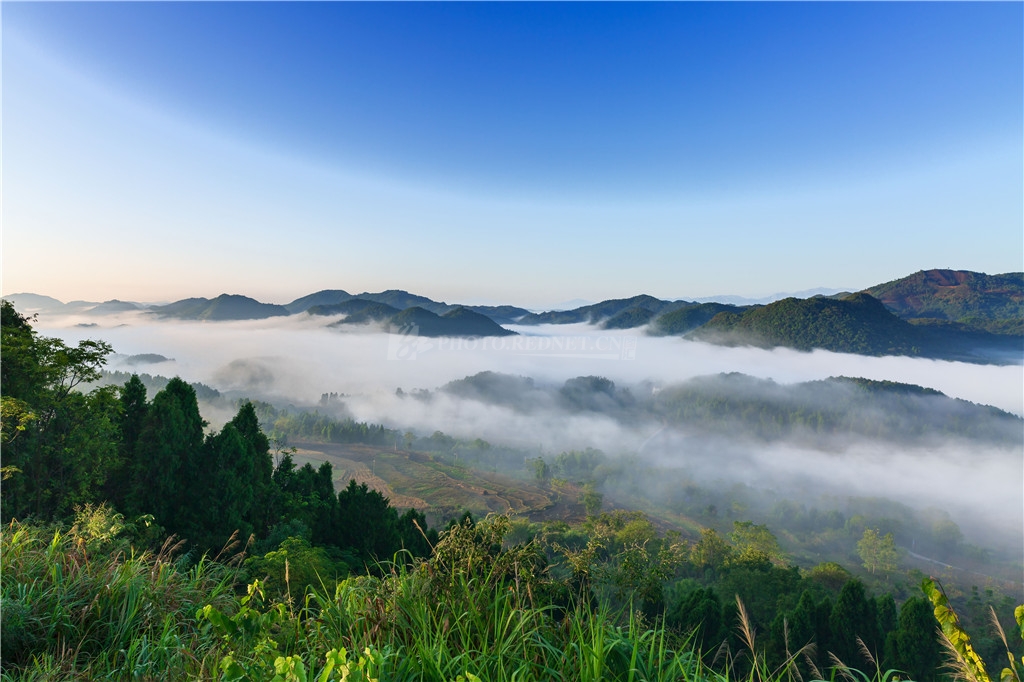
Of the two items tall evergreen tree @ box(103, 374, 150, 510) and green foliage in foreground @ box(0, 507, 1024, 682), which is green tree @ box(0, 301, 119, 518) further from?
green foliage in foreground @ box(0, 507, 1024, 682)

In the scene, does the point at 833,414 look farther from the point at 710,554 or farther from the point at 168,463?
the point at 168,463

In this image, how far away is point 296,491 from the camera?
21.7m

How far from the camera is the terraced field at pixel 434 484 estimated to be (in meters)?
A: 84.0

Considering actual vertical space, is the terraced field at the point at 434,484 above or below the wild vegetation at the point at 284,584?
below

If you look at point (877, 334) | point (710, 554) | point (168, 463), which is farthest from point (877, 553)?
point (877, 334)

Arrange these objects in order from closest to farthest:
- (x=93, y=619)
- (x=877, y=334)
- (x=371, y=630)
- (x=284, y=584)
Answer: (x=371, y=630) < (x=93, y=619) < (x=284, y=584) < (x=877, y=334)

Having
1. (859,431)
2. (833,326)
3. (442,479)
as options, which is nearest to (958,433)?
(859,431)

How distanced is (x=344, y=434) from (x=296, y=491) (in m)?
113

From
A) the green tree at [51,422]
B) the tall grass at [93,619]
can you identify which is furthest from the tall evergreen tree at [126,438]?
the tall grass at [93,619]

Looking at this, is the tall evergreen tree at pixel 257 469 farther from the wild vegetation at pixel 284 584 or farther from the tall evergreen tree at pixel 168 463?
the tall evergreen tree at pixel 168 463

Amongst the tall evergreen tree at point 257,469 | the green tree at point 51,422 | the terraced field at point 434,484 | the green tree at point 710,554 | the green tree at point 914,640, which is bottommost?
the terraced field at point 434,484

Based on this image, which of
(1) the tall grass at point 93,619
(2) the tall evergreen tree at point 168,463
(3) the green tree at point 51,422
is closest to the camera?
Answer: (1) the tall grass at point 93,619

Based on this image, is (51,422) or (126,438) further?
(126,438)

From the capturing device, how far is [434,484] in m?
98.8
